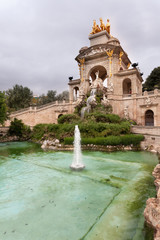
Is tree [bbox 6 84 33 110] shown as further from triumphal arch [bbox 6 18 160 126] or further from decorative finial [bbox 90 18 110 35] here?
decorative finial [bbox 90 18 110 35]

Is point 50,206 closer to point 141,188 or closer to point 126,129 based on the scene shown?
point 141,188

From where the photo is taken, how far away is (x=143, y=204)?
418 cm

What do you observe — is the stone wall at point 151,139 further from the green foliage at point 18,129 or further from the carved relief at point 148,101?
the green foliage at point 18,129

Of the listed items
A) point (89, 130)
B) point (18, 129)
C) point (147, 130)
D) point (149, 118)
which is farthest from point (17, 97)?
point (147, 130)

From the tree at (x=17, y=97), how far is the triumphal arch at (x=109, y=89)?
34.6ft

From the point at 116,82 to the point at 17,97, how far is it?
2383cm

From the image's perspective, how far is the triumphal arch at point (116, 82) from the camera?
20.8 m

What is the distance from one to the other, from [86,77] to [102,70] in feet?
18.4

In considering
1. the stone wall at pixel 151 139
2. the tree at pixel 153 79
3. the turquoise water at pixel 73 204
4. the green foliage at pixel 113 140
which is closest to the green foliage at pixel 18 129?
the green foliage at pixel 113 140

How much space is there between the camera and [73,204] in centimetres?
421

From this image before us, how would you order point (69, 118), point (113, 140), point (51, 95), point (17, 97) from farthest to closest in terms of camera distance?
point (51, 95), point (17, 97), point (69, 118), point (113, 140)

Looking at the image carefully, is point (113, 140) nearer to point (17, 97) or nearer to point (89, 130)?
point (89, 130)

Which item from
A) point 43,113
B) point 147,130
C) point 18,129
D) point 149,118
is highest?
point 43,113

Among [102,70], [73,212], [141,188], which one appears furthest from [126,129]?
[102,70]
